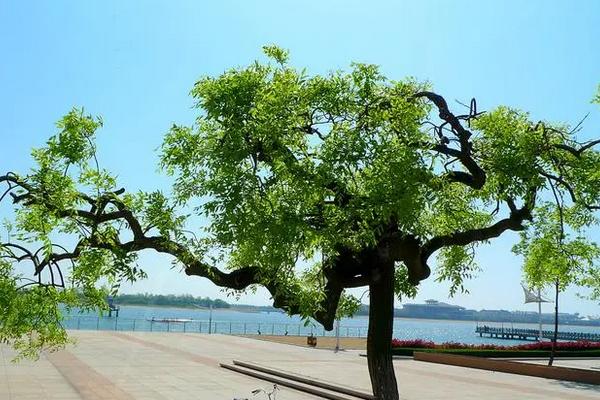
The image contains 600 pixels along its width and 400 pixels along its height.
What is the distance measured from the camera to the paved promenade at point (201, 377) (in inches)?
617

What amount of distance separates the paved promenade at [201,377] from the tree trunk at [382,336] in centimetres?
587

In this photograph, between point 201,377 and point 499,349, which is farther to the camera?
point 499,349

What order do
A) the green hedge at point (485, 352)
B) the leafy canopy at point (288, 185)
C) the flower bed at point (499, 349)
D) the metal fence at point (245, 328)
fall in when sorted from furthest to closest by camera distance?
the metal fence at point (245, 328)
the flower bed at point (499, 349)
the green hedge at point (485, 352)
the leafy canopy at point (288, 185)

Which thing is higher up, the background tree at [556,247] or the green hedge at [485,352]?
the background tree at [556,247]

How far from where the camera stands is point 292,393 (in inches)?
659

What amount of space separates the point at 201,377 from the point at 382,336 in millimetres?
10833

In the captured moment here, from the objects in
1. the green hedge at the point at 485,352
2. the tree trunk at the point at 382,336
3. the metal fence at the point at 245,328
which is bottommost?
the metal fence at the point at 245,328

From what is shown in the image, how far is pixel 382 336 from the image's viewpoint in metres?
9.57

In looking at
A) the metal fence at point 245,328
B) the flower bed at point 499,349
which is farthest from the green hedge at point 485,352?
the metal fence at point 245,328

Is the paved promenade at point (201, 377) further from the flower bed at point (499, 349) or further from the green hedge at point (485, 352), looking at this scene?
the flower bed at point (499, 349)

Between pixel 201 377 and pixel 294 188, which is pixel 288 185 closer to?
pixel 294 188

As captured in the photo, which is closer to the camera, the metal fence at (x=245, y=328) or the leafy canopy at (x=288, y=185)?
the leafy canopy at (x=288, y=185)

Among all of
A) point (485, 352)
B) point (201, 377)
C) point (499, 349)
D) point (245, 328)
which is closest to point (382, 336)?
point (201, 377)

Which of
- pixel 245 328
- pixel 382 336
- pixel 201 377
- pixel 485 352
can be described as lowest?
pixel 245 328
